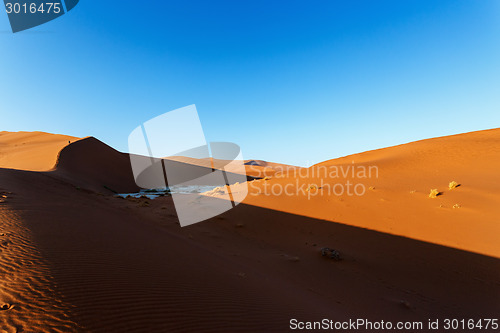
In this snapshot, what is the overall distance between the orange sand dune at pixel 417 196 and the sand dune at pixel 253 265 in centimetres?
9

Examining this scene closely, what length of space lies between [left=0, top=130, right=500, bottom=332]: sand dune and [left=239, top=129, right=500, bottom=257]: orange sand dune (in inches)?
3.5

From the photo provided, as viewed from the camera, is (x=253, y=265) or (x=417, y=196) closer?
(x=253, y=265)

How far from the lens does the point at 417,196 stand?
11.1m

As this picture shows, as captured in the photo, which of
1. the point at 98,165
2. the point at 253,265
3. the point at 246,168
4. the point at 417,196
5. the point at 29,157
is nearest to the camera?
the point at 253,265

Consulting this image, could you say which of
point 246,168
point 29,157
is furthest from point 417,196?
point 246,168

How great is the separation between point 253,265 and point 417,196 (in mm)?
9689

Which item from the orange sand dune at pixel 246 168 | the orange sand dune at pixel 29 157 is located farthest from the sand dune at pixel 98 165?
the orange sand dune at pixel 246 168

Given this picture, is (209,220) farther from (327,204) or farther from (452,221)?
(452,221)

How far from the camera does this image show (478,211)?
8992mm

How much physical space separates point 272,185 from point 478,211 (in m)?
10.9

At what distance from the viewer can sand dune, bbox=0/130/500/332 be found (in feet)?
Result: 9.66

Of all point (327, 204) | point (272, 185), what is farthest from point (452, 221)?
point (272, 185)

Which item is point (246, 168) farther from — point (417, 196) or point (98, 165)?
point (417, 196)

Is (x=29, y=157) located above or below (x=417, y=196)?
above
